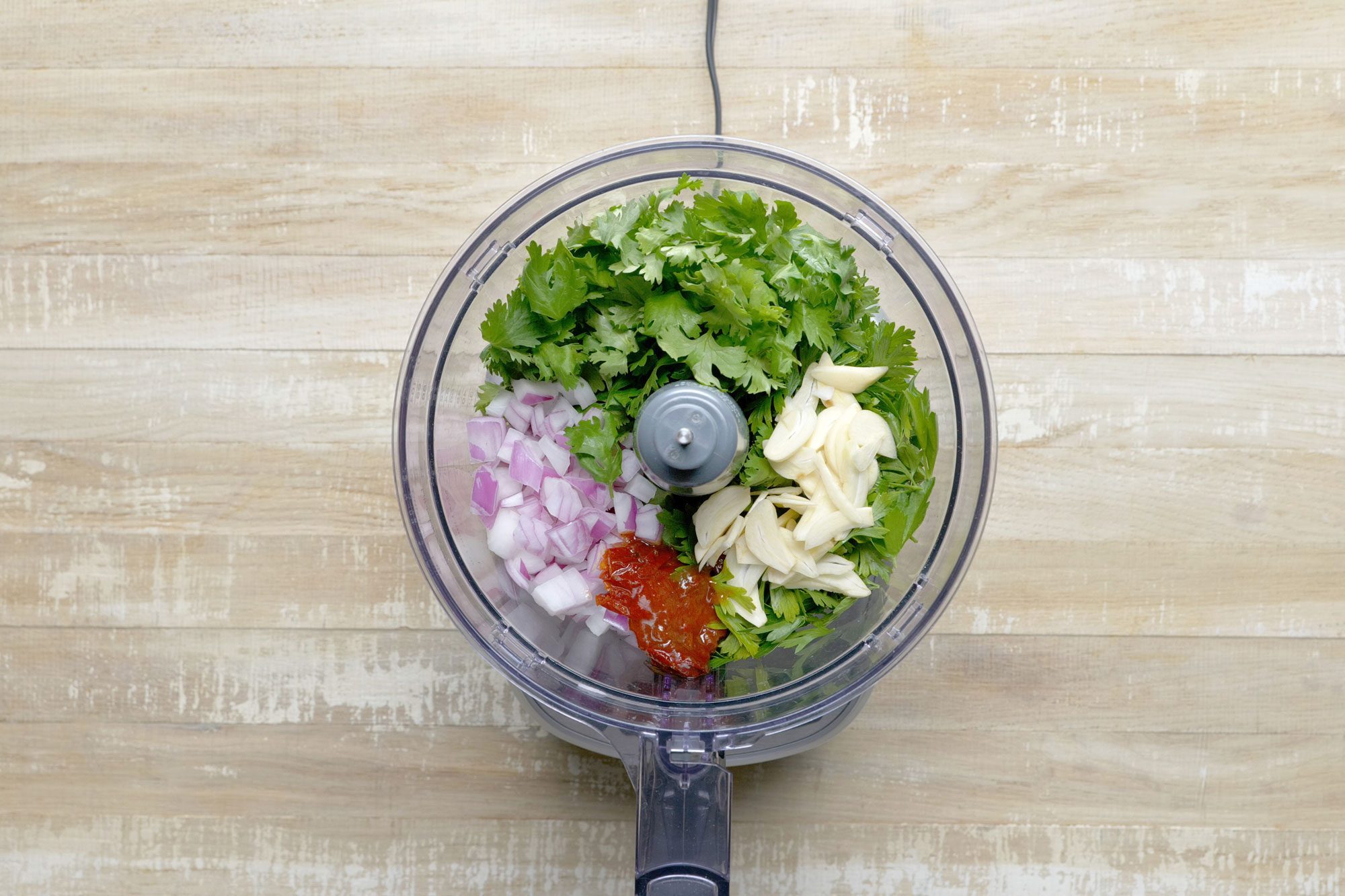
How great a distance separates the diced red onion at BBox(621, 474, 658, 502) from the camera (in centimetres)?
88

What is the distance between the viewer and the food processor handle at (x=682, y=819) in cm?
89

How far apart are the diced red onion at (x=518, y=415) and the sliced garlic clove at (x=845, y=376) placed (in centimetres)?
24

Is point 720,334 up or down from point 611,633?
up

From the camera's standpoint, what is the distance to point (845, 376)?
828mm

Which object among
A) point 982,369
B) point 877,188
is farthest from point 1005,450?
point 877,188

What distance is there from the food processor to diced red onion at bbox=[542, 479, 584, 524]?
4.3 inches

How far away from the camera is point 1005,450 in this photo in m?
1.10

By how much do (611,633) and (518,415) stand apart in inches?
8.2

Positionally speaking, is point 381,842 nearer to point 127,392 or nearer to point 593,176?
point 127,392

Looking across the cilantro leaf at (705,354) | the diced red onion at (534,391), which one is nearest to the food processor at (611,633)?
the diced red onion at (534,391)

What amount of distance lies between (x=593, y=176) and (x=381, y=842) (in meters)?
0.73

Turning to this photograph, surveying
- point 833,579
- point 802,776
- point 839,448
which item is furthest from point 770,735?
point 839,448

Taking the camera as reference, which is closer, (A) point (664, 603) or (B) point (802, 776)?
(A) point (664, 603)

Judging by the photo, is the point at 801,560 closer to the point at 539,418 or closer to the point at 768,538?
the point at 768,538
